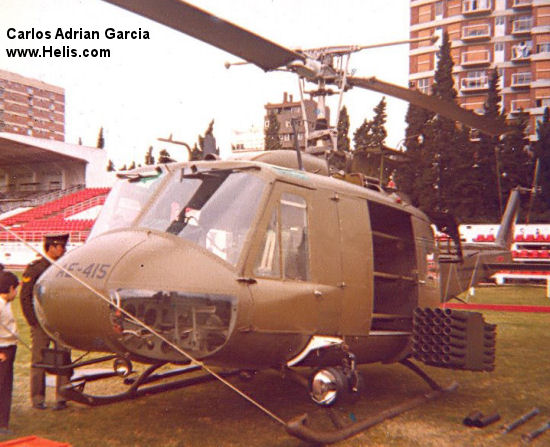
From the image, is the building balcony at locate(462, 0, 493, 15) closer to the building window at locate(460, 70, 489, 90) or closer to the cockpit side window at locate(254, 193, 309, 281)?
the building window at locate(460, 70, 489, 90)

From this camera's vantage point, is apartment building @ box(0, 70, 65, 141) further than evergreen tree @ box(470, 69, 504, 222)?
Yes

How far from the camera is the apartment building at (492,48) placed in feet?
184

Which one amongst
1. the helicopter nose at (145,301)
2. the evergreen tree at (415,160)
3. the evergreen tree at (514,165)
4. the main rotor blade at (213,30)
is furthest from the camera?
the evergreen tree at (415,160)

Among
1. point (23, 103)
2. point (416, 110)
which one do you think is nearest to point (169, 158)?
point (416, 110)

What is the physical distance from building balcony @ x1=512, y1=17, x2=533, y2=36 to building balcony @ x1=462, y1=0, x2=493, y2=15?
308cm

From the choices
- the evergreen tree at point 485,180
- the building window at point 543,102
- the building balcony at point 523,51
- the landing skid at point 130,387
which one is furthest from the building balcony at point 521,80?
the landing skid at point 130,387

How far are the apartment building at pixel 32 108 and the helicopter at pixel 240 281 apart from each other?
98.9 m

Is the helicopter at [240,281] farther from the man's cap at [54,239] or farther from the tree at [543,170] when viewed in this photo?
the tree at [543,170]

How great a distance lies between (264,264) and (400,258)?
9.97ft

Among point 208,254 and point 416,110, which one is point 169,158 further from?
point 416,110

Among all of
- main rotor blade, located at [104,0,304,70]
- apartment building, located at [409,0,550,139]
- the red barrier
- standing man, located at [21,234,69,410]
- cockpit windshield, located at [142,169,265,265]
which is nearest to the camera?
main rotor blade, located at [104,0,304,70]

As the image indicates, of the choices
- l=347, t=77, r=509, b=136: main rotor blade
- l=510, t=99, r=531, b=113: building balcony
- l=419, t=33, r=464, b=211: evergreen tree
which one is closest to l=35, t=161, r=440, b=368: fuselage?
l=347, t=77, r=509, b=136: main rotor blade

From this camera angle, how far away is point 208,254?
495 centimetres

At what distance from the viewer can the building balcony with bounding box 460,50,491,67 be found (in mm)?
60031
